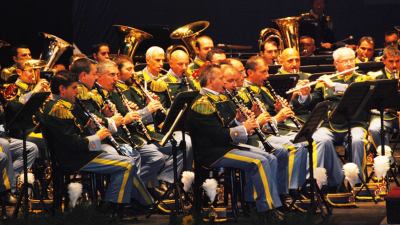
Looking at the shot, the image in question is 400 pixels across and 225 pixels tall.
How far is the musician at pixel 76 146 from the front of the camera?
9.48 metres

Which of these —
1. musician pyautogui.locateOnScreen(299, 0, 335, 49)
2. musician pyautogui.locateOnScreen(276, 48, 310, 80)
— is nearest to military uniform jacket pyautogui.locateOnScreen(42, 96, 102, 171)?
musician pyautogui.locateOnScreen(276, 48, 310, 80)

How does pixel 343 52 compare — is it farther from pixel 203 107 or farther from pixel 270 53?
pixel 203 107

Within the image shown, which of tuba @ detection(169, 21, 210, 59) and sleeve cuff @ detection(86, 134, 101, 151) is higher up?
tuba @ detection(169, 21, 210, 59)

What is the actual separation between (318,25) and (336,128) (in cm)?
460

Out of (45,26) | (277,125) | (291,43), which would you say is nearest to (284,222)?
(277,125)

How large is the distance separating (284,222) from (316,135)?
4141 millimetres

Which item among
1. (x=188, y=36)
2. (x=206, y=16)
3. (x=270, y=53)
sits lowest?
(x=270, y=53)

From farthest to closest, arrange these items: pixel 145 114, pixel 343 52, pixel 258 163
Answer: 1. pixel 343 52
2. pixel 145 114
3. pixel 258 163

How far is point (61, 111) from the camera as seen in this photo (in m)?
9.49

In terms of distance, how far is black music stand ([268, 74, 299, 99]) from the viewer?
1073 cm

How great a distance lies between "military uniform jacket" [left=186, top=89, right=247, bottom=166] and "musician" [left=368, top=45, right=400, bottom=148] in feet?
7.54

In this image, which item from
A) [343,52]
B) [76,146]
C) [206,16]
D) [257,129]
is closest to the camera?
[76,146]

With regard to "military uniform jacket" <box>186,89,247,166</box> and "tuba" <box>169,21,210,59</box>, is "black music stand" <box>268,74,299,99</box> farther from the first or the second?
"tuba" <box>169,21,210,59</box>

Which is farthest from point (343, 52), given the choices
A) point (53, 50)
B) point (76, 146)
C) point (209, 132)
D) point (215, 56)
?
point (53, 50)
